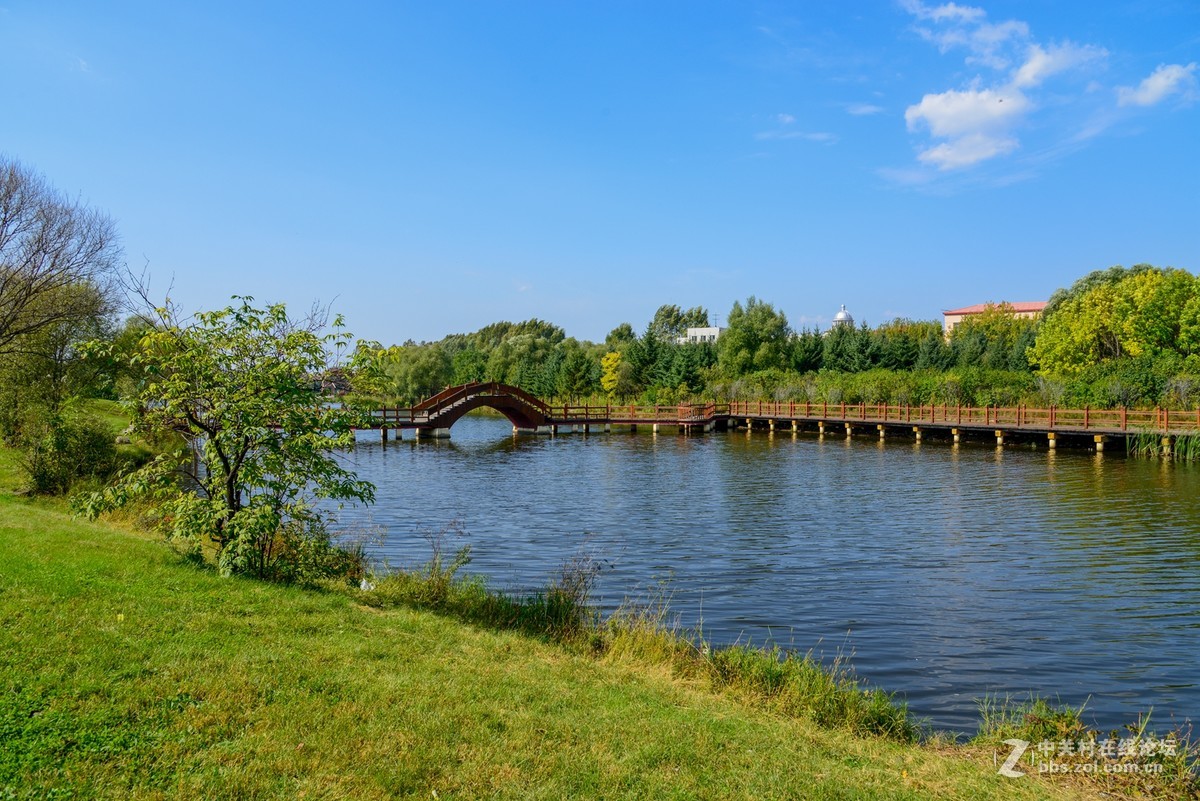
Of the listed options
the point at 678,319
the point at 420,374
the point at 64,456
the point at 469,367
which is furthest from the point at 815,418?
the point at 678,319

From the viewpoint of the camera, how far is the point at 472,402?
46.3 metres

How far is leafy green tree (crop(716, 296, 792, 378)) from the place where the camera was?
6756cm

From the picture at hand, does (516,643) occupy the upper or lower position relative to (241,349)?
lower

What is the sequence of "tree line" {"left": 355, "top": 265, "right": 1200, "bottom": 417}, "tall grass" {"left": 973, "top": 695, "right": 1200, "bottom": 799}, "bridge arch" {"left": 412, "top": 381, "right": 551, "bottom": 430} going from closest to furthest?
"tall grass" {"left": 973, "top": 695, "right": 1200, "bottom": 799}, "tree line" {"left": 355, "top": 265, "right": 1200, "bottom": 417}, "bridge arch" {"left": 412, "top": 381, "right": 551, "bottom": 430}

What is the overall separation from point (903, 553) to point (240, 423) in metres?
12.4

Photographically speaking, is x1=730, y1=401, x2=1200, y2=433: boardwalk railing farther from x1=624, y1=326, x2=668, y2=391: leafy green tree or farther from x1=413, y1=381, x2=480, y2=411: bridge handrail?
x1=624, y1=326, x2=668, y2=391: leafy green tree

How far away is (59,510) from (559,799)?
44.4 feet

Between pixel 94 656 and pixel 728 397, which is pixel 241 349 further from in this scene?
pixel 728 397

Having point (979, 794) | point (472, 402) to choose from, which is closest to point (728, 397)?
point (472, 402)

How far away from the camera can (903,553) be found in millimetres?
16016

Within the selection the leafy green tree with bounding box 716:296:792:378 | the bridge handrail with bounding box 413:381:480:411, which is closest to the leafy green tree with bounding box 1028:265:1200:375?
the leafy green tree with bounding box 716:296:792:378

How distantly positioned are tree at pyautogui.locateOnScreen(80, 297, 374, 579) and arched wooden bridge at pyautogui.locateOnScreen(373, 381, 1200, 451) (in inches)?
999

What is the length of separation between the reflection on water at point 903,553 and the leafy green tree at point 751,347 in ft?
113

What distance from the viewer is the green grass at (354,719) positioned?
4734 mm
